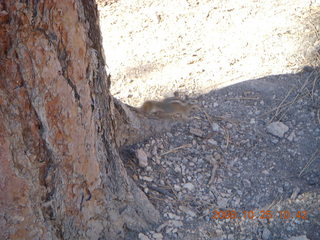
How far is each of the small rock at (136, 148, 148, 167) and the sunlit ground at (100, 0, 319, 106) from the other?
Answer: 0.59m

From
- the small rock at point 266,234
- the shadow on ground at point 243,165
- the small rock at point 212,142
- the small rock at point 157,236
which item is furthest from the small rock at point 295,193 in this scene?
the small rock at point 157,236

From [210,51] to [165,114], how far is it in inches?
36.7

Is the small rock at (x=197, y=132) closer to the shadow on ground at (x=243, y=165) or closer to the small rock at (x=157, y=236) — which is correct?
the shadow on ground at (x=243, y=165)

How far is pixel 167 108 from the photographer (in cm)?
257

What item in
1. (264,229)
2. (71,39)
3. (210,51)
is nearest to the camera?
(71,39)

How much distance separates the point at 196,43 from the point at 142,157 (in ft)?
4.90

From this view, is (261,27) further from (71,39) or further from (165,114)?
(71,39)

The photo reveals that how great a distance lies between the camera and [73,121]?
1.49 meters

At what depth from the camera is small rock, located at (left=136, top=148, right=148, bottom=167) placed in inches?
84.6

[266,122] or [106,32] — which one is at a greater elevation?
[106,32]

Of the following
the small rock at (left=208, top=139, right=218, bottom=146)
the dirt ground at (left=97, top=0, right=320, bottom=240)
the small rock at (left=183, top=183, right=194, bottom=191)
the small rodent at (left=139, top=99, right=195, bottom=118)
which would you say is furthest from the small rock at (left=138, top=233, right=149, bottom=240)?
the small rodent at (left=139, top=99, right=195, bottom=118)

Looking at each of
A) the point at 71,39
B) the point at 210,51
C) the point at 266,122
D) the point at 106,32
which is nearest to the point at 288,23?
→ the point at 210,51
